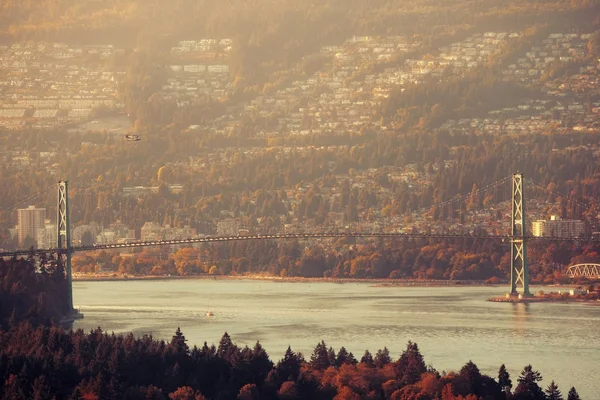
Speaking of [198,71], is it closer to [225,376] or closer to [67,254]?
[67,254]

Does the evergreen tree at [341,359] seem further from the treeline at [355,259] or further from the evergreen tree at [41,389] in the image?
the treeline at [355,259]

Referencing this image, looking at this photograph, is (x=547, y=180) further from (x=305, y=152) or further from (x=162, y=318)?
(x=162, y=318)

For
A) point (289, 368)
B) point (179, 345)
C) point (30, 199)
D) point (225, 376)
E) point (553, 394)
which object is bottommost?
point (553, 394)

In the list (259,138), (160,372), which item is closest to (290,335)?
(160,372)

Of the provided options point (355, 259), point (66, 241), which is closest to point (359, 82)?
point (355, 259)

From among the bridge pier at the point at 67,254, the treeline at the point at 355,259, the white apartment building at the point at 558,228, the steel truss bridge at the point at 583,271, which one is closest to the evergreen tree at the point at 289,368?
the bridge pier at the point at 67,254
